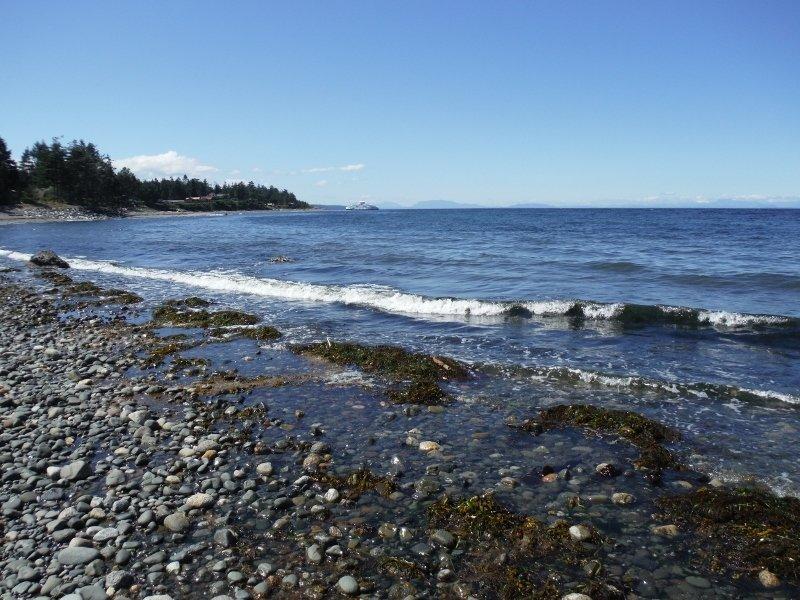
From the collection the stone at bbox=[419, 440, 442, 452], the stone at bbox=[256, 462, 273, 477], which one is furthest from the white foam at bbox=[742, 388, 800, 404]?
the stone at bbox=[256, 462, 273, 477]

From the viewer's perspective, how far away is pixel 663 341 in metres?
15.2

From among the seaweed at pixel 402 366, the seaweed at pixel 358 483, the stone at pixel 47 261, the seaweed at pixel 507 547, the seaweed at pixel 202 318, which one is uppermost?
the stone at pixel 47 261

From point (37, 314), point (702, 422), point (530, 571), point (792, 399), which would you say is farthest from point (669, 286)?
point (37, 314)

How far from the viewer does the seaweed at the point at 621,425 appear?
25.6ft

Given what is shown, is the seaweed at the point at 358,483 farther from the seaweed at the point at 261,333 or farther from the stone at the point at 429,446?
the seaweed at the point at 261,333

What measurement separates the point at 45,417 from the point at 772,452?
12.6 meters

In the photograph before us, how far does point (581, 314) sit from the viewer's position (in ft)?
60.3

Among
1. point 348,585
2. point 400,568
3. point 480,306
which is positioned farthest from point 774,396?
point 480,306

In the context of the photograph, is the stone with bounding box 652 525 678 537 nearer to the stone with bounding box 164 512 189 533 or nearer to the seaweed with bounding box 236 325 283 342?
the stone with bounding box 164 512 189 533

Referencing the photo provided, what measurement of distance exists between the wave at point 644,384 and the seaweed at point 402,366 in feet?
4.05

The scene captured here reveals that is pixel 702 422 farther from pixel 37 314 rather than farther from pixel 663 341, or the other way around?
pixel 37 314

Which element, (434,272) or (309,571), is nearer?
(309,571)

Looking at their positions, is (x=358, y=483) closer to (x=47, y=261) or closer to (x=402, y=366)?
(x=402, y=366)

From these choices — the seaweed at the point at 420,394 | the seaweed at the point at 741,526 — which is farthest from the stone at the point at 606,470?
the seaweed at the point at 420,394
